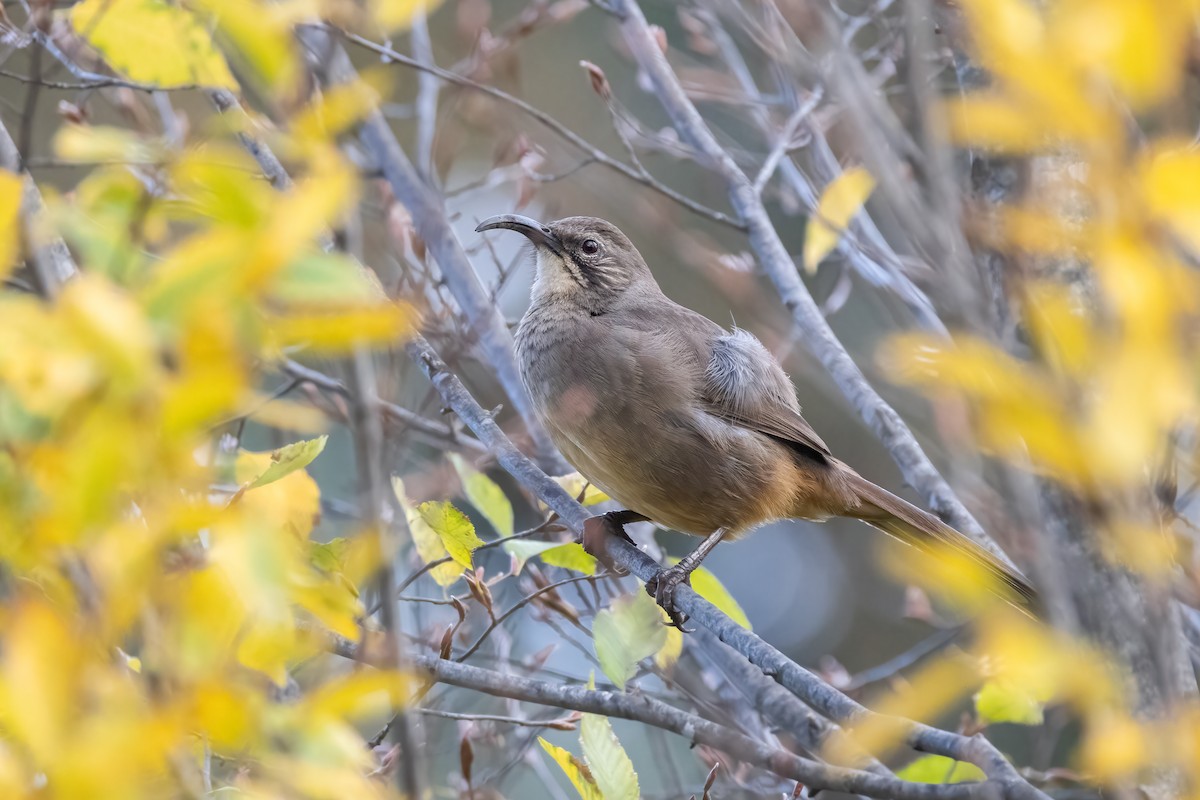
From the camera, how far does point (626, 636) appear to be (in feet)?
9.10

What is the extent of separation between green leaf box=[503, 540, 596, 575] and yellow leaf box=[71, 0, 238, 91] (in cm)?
134

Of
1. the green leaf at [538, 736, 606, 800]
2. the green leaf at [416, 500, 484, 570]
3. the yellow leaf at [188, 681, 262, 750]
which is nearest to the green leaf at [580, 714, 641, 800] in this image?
the green leaf at [538, 736, 606, 800]

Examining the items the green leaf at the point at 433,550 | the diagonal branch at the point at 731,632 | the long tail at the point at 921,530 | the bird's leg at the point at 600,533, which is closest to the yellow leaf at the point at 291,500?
the green leaf at the point at 433,550

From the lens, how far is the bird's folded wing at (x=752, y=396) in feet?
14.2

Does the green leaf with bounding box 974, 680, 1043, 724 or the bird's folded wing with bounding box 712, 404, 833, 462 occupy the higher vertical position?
the green leaf with bounding box 974, 680, 1043, 724

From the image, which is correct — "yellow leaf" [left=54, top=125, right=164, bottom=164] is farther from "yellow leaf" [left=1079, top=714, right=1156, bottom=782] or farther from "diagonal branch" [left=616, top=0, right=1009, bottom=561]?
"diagonal branch" [left=616, top=0, right=1009, bottom=561]

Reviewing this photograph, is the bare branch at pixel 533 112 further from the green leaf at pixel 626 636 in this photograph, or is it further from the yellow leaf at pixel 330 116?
the yellow leaf at pixel 330 116

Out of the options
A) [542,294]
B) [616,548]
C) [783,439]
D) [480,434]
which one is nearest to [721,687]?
[616,548]

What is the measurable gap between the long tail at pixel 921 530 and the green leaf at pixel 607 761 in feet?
5.68

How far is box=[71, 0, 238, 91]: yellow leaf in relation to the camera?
2572 millimetres

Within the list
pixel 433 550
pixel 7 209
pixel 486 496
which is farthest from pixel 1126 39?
pixel 486 496

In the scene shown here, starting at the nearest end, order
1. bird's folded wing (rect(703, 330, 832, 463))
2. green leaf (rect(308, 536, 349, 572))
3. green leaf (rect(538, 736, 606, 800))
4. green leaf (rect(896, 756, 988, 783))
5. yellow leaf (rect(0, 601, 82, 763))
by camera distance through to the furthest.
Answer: yellow leaf (rect(0, 601, 82, 763)) < green leaf (rect(308, 536, 349, 572)) < green leaf (rect(538, 736, 606, 800)) < green leaf (rect(896, 756, 988, 783)) < bird's folded wing (rect(703, 330, 832, 463))

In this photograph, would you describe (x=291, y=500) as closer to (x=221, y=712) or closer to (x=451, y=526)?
(x=451, y=526)

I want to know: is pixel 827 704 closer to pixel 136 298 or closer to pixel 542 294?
pixel 136 298
